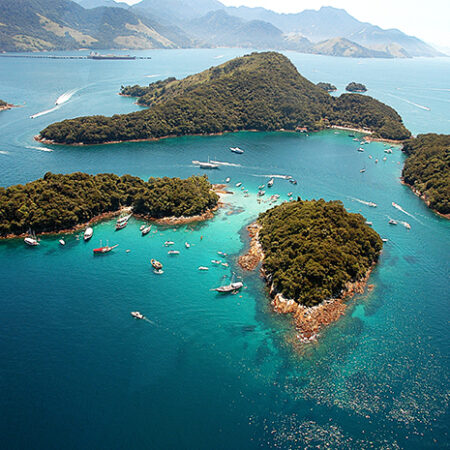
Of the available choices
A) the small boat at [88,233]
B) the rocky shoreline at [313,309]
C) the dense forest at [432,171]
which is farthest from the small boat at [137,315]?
the dense forest at [432,171]

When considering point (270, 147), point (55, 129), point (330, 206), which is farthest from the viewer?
point (270, 147)

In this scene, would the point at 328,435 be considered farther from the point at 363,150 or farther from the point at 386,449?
the point at 363,150

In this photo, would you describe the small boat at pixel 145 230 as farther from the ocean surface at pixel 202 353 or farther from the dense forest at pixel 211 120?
the dense forest at pixel 211 120

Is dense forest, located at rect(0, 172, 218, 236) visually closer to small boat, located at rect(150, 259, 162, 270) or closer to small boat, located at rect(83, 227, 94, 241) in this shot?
small boat, located at rect(83, 227, 94, 241)

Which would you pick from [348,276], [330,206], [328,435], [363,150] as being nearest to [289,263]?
[348,276]

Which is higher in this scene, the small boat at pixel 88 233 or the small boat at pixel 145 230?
the small boat at pixel 145 230

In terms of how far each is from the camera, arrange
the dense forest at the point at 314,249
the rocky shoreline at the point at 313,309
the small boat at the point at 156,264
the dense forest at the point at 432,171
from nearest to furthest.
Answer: the rocky shoreline at the point at 313,309 → the dense forest at the point at 314,249 → the small boat at the point at 156,264 → the dense forest at the point at 432,171
